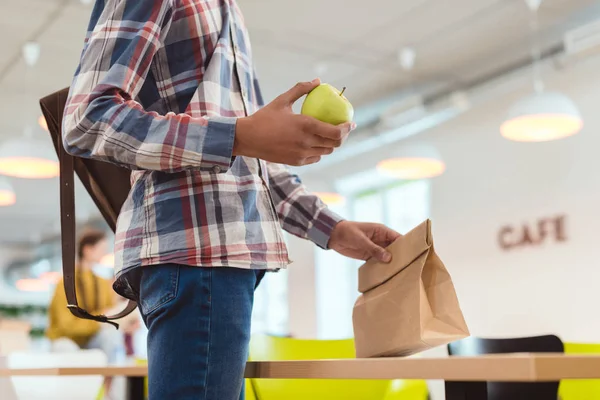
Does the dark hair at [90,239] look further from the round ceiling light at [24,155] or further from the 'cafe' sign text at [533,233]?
the 'cafe' sign text at [533,233]

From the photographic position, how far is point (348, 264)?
1080 cm

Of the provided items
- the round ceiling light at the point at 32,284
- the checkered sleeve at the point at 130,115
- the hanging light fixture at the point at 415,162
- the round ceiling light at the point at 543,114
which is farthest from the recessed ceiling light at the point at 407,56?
the round ceiling light at the point at 32,284

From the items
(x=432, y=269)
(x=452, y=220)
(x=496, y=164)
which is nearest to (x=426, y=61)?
(x=496, y=164)

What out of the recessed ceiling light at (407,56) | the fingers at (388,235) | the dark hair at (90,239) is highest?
the recessed ceiling light at (407,56)

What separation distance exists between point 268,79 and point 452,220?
270cm

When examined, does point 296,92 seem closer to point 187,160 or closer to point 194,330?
point 187,160

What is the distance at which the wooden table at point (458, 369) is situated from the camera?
0.74 m

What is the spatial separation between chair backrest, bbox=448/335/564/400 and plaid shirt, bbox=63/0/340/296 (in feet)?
6.22

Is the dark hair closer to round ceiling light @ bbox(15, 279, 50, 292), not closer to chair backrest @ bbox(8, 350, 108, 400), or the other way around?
chair backrest @ bbox(8, 350, 108, 400)

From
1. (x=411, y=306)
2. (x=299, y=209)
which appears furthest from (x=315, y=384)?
(x=411, y=306)

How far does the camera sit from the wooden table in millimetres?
743

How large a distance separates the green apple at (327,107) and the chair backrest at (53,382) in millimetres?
1721

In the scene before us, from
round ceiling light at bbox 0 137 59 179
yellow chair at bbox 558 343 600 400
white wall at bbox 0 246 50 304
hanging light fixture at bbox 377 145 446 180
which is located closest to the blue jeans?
yellow chair at bbox 558 343 600 400

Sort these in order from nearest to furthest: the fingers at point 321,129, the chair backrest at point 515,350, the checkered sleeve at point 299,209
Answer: the fingers at point 321,129, the checkered sleeve at point 299,209, the chair backrest at point 515,350
